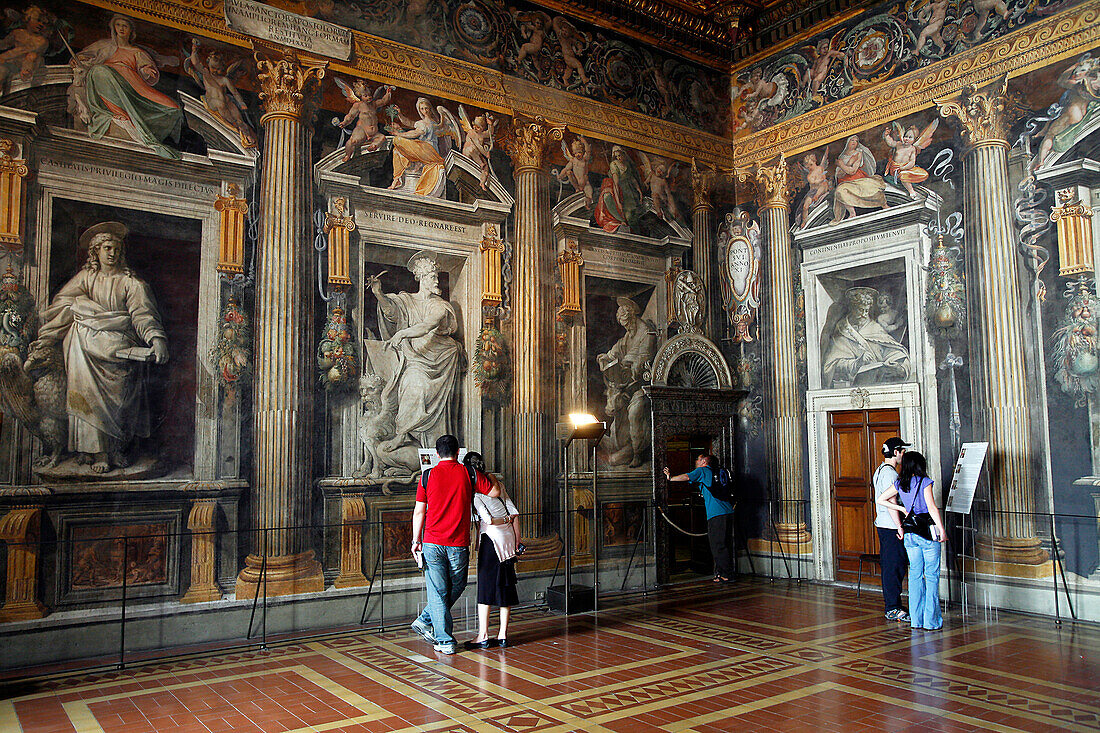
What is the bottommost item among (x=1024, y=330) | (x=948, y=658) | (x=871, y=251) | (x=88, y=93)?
(x=948, y=658)

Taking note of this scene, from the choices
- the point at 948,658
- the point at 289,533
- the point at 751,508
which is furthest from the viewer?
the point at 751,508

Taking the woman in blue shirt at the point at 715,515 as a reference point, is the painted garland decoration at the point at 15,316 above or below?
above

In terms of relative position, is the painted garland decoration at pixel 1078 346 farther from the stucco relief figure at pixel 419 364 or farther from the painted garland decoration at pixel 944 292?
the stucco relief figure at pixel 419 364

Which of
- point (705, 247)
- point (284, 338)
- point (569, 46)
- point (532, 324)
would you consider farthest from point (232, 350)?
point (705, 247)

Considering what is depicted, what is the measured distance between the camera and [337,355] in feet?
31.2

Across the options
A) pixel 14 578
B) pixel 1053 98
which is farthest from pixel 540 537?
pixel 1053 98

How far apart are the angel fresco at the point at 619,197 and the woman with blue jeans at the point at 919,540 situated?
538 cm

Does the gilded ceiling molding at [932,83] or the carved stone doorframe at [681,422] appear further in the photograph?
the carved stone doorframe at [681,422]

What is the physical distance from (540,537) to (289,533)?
10.8 ft

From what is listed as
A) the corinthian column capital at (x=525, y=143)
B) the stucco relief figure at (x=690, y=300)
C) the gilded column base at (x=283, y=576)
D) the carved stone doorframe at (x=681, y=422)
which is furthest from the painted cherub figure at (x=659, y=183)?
the gilded column base at (x=283, y=576)

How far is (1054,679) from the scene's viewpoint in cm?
675

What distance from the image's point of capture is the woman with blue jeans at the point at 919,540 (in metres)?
8.33

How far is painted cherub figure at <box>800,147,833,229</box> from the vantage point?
1223 centimetres

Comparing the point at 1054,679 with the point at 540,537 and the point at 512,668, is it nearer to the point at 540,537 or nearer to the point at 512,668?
the point at 512,668
